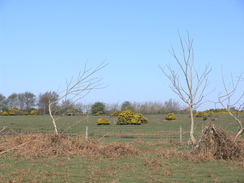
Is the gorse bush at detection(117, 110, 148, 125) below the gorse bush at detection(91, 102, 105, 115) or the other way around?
below

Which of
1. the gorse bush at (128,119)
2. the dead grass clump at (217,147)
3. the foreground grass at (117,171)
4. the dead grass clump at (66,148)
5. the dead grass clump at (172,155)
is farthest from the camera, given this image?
the gorse bush at (128,119)

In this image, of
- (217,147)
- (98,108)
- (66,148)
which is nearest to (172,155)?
(217,147)

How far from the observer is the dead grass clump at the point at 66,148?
13742mm

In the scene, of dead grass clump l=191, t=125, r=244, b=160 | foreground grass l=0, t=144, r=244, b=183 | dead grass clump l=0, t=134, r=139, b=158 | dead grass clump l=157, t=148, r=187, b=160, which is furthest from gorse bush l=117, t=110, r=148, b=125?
foreground grass l=0, t=144, r=244, b=183

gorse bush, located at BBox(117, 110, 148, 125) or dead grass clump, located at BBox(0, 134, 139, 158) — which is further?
gorse bush, located at BBox(117, 110, 148, 125)

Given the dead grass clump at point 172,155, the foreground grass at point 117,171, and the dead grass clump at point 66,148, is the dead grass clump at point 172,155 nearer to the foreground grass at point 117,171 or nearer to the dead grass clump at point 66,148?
the foreground grass at point 117,171

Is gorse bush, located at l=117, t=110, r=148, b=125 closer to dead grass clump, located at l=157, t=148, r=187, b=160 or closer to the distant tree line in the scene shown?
the distant tree line

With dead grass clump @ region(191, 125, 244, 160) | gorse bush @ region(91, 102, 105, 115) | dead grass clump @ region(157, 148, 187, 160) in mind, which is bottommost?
dead grass clump @ region(157, 148, 187, 160)

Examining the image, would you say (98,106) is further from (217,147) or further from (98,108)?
(217,147)

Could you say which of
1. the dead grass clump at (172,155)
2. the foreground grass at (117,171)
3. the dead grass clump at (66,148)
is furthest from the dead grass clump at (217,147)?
the dead grass clump at (66,148)

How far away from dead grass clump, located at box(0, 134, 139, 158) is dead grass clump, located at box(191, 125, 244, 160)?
117 inches

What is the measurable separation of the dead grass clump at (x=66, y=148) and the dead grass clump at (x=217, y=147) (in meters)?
2.96

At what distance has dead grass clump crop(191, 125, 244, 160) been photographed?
12.8 meters

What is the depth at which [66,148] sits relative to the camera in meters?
14.5
